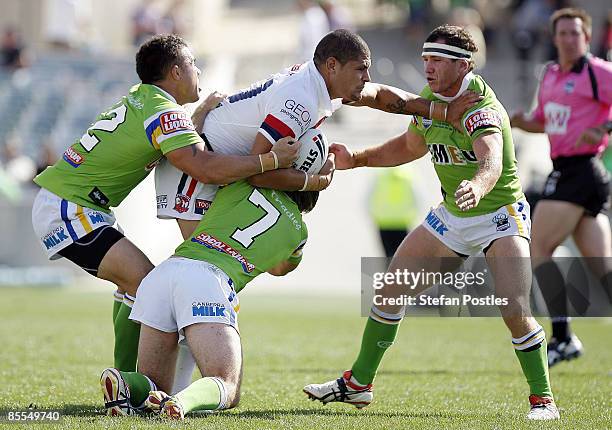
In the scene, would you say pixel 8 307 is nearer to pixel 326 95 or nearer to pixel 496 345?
pixel 496 345

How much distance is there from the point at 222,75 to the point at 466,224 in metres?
17.0

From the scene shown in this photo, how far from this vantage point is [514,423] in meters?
6.28

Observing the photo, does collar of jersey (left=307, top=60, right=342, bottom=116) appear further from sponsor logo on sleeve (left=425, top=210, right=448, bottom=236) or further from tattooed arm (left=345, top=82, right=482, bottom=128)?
sponsor logo on sleeve (left=425, top=210, right=448, bottom=236)

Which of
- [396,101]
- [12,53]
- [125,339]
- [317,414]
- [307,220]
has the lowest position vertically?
[317,414]

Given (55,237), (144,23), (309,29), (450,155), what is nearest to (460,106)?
(450,155)

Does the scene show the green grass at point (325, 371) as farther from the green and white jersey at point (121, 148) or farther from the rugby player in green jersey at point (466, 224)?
the green and white jersey at point (121, 148)

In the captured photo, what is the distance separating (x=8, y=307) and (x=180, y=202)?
8.09 m

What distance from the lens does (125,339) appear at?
22.8 ft

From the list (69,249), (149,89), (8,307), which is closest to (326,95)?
(149,89)

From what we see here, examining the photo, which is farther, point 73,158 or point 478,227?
point 478,227

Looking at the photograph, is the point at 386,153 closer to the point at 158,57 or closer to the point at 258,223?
the point at 258,223

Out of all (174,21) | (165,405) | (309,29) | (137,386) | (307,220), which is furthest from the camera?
(174,21)

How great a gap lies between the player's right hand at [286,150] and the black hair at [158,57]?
0.86 meters

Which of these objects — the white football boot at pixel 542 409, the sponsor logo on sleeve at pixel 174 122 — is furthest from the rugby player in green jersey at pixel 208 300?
the white football boot at pixel 542 409
